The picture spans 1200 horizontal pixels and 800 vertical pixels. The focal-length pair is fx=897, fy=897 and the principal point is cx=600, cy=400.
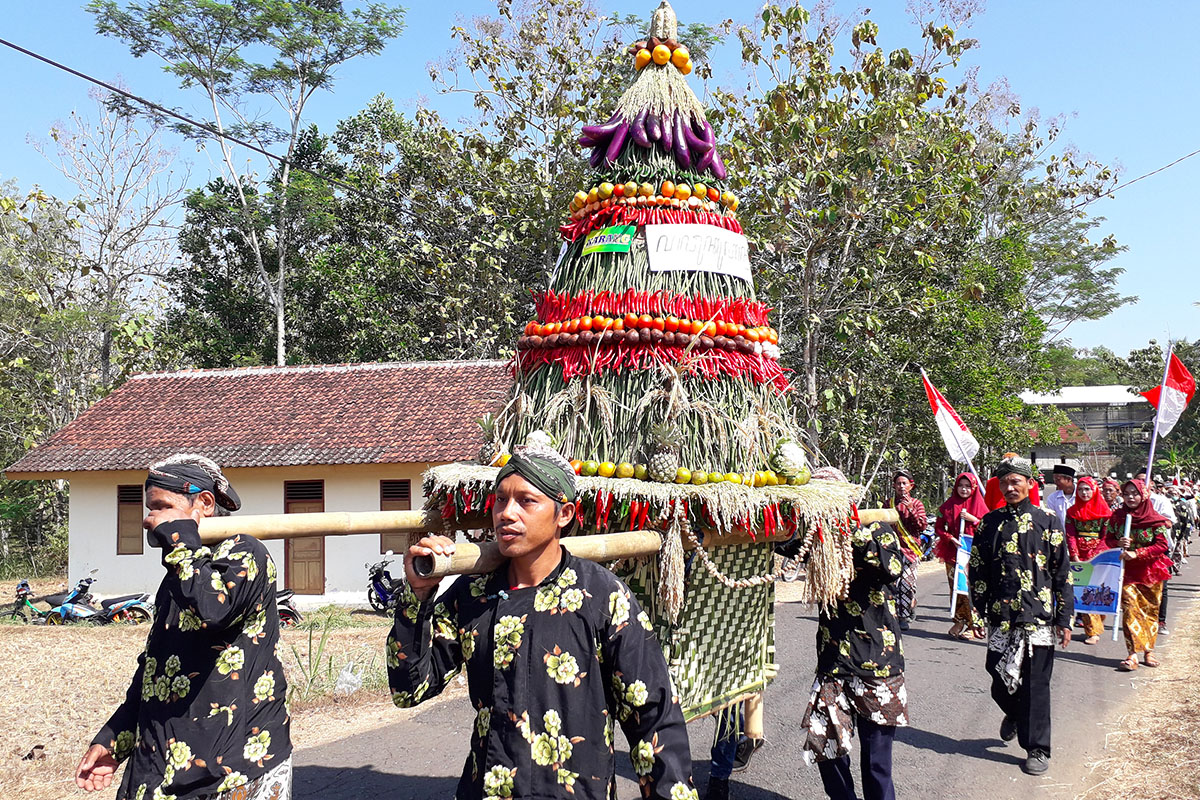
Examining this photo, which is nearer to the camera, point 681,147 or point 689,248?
point 689,248

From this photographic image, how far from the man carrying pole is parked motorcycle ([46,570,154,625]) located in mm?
12808

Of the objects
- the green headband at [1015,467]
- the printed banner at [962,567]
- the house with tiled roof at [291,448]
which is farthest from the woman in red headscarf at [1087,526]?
the house with tiled roof at [291,448]

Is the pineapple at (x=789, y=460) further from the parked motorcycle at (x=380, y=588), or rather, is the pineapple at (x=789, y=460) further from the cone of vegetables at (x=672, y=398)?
the parked motorcycle at (x=380, y=588)

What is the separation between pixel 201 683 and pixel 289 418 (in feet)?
44.0

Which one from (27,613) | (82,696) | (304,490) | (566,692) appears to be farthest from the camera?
(304,490)

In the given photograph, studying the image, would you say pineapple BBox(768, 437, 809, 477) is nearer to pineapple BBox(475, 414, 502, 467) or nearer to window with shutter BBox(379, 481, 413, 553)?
pineapple BBox(475, 414, 502, 467)

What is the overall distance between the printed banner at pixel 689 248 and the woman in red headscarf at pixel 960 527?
23.0 ft

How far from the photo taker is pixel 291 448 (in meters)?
14.5

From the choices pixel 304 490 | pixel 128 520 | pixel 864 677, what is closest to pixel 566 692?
pixel 864 677

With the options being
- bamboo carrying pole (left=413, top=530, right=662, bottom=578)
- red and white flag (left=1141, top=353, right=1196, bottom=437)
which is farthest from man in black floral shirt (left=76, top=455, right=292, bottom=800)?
red and white flag (left=1141, top=353, right=1196, bottom=437)

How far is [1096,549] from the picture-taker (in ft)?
33.0

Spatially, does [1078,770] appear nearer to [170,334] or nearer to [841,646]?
[841,646]

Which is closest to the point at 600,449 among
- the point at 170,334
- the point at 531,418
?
the point at 531,418

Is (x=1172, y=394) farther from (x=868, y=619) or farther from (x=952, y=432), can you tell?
(x=868, y=619)
